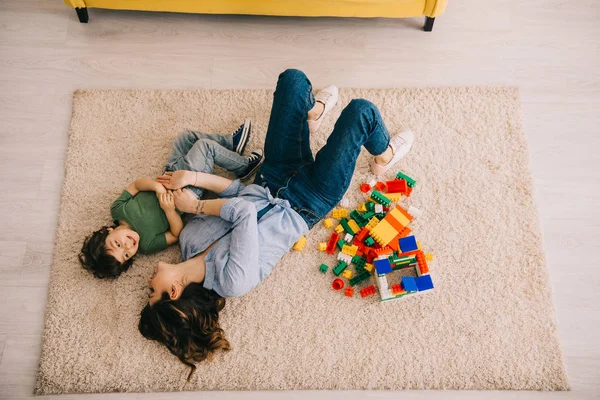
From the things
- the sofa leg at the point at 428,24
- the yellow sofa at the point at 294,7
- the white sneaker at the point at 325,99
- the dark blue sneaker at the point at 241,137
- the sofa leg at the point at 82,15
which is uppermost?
the yellow sofa at the point at 294,7

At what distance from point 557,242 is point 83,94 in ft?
7.10

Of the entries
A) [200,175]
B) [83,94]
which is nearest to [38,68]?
[83,94]

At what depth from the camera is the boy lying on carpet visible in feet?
5.32

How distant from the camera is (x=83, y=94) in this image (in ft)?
6.79

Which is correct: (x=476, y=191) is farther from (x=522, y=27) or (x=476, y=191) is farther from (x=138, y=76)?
(x=138, y=76)

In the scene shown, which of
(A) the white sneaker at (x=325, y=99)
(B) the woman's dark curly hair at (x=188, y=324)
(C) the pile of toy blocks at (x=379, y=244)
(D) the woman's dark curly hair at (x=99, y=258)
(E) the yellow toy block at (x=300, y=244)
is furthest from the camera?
(A) the white sneaker at (x=325, y=99)

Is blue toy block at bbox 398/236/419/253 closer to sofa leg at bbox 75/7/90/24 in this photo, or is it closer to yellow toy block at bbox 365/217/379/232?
yellow toy block at bbox 365/217/379/232

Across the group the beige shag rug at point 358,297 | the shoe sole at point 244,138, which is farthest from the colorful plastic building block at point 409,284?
the shoe sole at point 244,138

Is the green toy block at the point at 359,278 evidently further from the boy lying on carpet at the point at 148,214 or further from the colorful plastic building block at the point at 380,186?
the boy lying on carpet at the point at 148,214

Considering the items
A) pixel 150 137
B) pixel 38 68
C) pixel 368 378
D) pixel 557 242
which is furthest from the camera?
pixel 38 68

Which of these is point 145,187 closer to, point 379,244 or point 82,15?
point 379,244

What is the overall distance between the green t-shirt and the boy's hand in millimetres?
32

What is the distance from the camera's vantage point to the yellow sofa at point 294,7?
1.96 meters

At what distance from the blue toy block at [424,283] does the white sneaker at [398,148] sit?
47 cm
